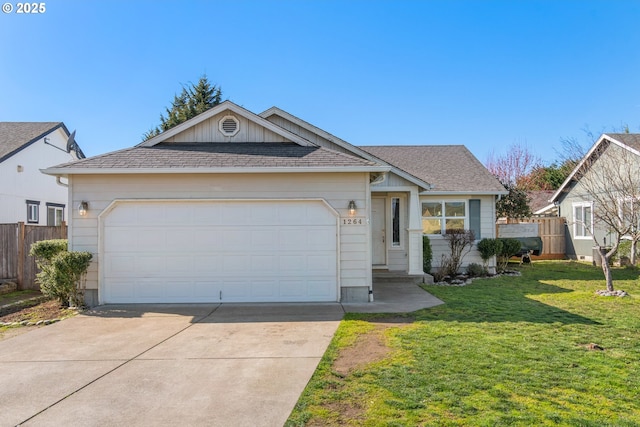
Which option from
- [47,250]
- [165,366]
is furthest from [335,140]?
[165,366]

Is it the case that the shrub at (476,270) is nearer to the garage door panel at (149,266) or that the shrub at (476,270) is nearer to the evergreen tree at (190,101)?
the garage door panel at (149,266)

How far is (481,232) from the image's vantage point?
13.7 meters

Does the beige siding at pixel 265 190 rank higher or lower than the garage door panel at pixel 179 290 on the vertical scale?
higher

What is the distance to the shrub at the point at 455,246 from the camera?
12.9 m

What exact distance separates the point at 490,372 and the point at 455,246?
9172 mm

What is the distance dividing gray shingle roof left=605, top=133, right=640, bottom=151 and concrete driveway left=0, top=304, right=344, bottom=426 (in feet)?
40.1

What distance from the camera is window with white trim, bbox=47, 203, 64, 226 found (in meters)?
17.6

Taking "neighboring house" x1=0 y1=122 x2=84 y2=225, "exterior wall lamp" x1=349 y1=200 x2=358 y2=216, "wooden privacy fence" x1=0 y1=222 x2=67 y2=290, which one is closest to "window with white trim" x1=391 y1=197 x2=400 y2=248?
"exterior wall lamp" x1=349 y1=200 x2=358 y2=216

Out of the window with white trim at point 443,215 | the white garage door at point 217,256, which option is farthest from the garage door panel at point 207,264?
the window with white trim at point 443,215

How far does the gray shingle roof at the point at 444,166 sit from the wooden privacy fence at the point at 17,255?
12259mm

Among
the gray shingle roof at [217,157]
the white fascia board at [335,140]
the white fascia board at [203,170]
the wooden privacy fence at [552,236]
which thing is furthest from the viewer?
the wooden privacy fence at [552,236]

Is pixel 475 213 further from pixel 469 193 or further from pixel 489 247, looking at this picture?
pixel 489 247

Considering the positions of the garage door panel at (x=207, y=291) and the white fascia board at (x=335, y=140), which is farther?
the white fascia board at (x=335, y=140)

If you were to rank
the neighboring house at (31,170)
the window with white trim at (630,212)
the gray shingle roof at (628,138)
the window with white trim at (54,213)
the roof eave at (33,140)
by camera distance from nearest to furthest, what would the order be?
the window with white trim at (630,212) → the gray shingle roof at (628,138) → the roof eave at (33,140) → the neighboring house at (31,170) → the window with white trim at (54,213)
